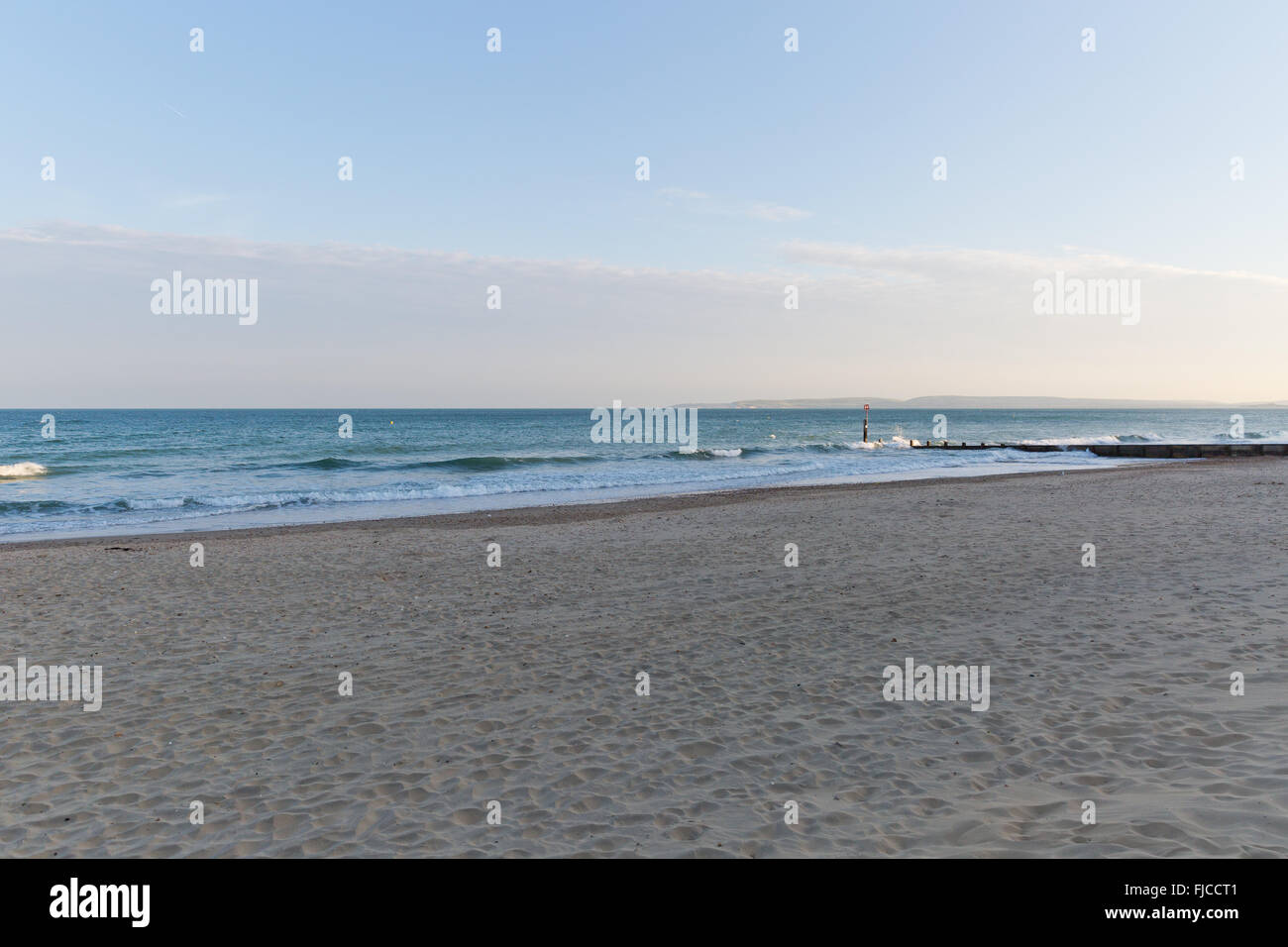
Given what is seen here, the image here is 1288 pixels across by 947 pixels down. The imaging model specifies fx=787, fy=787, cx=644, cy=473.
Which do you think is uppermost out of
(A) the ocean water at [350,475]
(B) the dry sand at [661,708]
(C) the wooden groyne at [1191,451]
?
(C) the wooden groyne at [1191,451]

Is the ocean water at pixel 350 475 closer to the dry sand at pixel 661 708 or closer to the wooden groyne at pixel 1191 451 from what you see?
the wooden groyne at pixel 1191 451

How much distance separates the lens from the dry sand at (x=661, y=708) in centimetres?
434

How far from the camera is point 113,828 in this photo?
14.6ft

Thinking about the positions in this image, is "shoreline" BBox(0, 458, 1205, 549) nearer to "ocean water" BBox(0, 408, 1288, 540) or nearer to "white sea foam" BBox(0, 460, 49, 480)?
"ocean water" BBox(0, 408, 1288, 540)

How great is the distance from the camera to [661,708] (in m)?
6.12

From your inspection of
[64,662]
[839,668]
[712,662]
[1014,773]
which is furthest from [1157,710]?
[64,662]

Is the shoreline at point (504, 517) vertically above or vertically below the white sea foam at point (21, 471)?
below

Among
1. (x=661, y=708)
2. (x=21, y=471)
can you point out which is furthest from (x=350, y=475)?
(x=661, y=708)

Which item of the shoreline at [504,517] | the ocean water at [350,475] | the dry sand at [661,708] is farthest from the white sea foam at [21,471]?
the dry sand at [661,708]

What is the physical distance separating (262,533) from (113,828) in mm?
14303

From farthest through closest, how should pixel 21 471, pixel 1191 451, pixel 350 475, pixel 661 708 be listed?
pixel 1191 451
pixel 350 475
pixel 21 471
pixel 661 708

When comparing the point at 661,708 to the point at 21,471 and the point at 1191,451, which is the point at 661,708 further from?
the point at 1191,451
